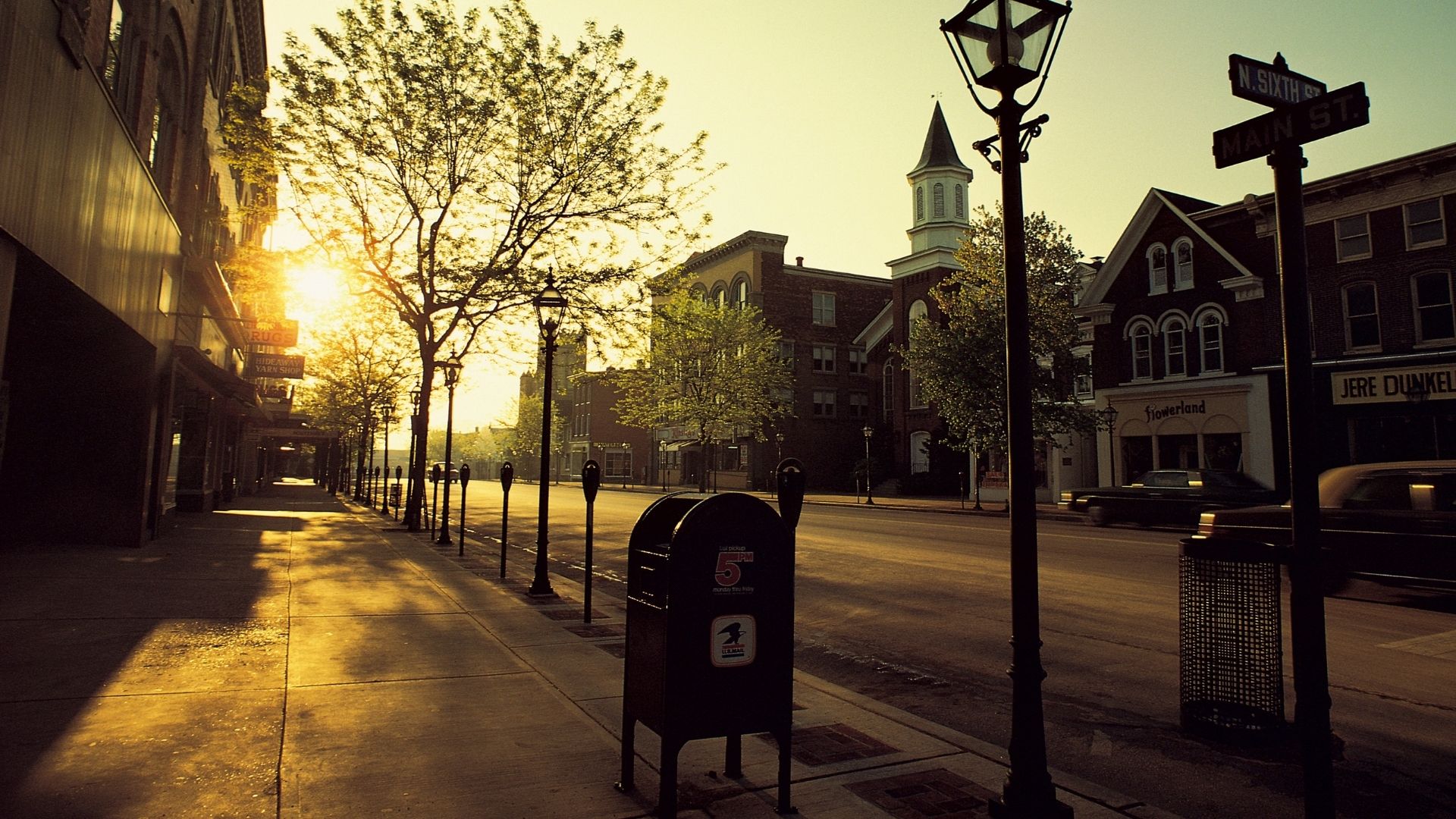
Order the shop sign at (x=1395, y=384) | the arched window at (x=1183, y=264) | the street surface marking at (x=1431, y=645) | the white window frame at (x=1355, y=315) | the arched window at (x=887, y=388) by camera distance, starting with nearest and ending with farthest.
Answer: the street surface marking at (x=1431, y=645)
the shop sign at (x=1395, y=384)
the white window frame at (x=1355, y=315)
the arched window at (x=1183, y=264)
the arched window at (x=887, y=388)

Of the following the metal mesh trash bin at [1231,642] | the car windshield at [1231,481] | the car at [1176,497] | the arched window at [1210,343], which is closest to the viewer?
the metal mesh trash bin at [1231,642]

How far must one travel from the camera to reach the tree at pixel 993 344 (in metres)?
29.2

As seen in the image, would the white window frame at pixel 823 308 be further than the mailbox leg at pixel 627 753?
Yes

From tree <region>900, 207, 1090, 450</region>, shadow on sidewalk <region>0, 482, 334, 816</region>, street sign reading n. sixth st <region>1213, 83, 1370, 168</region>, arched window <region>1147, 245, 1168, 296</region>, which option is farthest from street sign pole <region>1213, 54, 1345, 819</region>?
arched window <region>1147, 245, 1168, 296</region>

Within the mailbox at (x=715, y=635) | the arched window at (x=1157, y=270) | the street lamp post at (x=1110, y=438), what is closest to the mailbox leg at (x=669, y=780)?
the mailbox at (x=715, y=635)

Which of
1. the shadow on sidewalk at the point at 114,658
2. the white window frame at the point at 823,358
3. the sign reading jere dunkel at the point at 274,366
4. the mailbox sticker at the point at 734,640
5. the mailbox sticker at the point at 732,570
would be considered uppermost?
the white window frame at the point at 823,358

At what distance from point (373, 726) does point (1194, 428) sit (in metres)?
31.4

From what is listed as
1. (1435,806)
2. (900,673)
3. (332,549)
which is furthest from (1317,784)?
(332,549)

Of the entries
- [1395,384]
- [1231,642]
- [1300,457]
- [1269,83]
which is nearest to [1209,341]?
[1395,384]

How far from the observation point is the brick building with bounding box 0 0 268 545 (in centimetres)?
771

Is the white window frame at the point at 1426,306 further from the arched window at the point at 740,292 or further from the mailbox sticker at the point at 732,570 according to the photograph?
the arched window at the point at 740,292

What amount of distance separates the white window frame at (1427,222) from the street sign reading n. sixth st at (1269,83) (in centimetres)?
2753

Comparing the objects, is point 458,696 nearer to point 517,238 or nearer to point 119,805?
point 119,805

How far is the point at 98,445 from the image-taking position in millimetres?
13430
